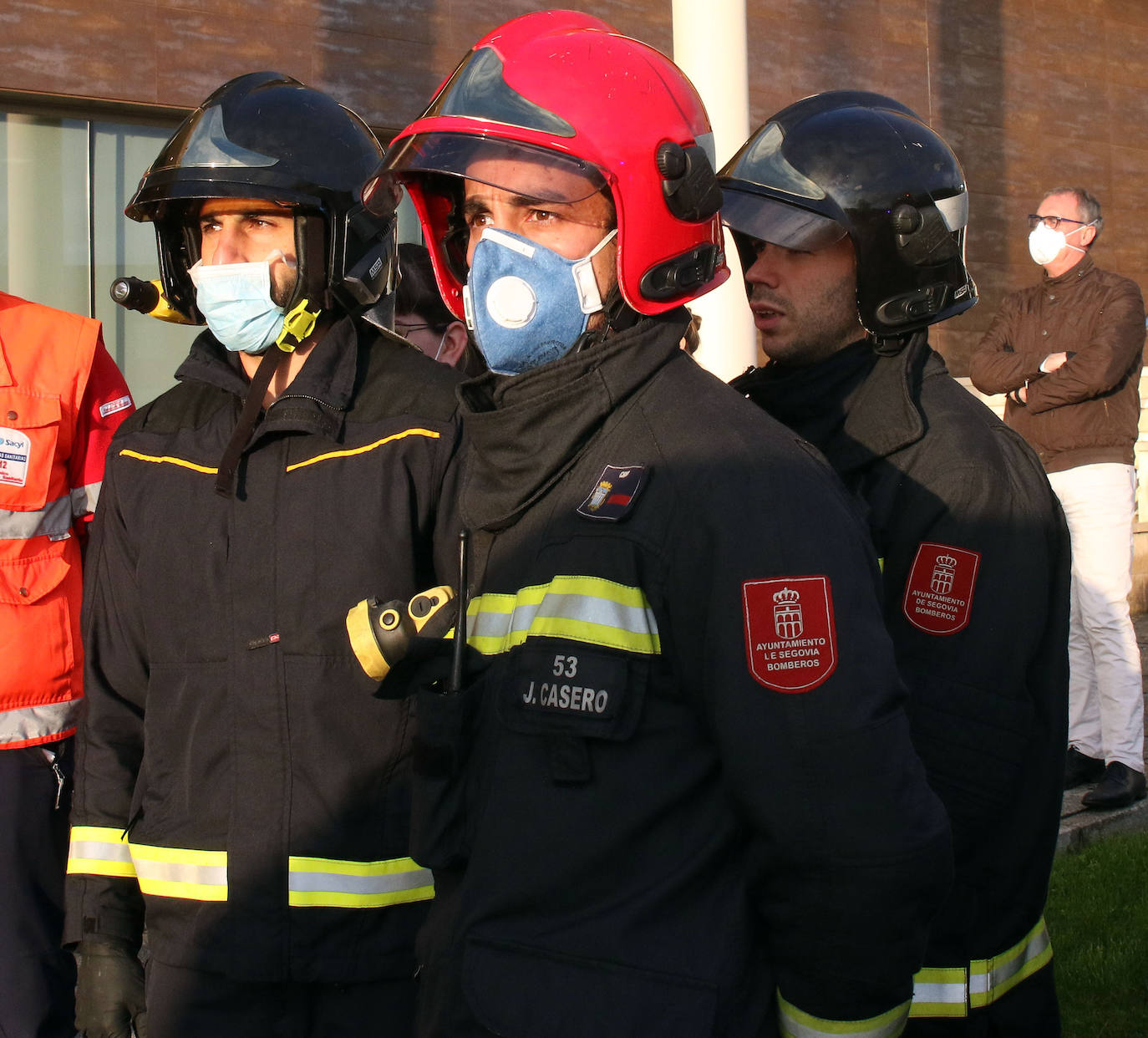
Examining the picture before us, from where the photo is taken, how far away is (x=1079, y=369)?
582 cm

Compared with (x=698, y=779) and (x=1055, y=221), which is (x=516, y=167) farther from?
(x=1055, y=221)

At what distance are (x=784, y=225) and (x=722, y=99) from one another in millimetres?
3111

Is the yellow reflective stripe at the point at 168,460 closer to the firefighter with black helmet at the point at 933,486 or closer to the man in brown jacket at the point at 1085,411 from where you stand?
the firefighter with black helmet at the point at 933,486

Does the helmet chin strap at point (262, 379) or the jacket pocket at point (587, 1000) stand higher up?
the helmet chin strap at point (262, 379)

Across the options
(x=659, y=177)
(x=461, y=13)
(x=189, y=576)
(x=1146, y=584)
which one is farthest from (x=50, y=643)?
(x=1146, y=584)

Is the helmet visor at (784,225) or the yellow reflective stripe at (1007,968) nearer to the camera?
the yellow reflective stripe at (1007,968)

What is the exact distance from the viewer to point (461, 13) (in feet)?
27.4

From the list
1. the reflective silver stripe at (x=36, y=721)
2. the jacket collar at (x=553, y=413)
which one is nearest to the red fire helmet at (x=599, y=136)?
the jacket collar at (x=553, y=413)

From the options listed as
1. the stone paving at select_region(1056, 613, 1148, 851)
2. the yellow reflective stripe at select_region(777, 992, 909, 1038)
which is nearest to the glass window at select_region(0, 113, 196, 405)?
the stone paving at select_region(1056, 613, 1148, 851)

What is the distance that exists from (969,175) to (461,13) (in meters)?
4.81

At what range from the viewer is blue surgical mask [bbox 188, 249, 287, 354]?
2666 millimetres

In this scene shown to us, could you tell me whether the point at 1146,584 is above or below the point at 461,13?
below

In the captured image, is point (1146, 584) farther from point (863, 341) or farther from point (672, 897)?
point (672, 897)

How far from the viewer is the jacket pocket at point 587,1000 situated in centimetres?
152
